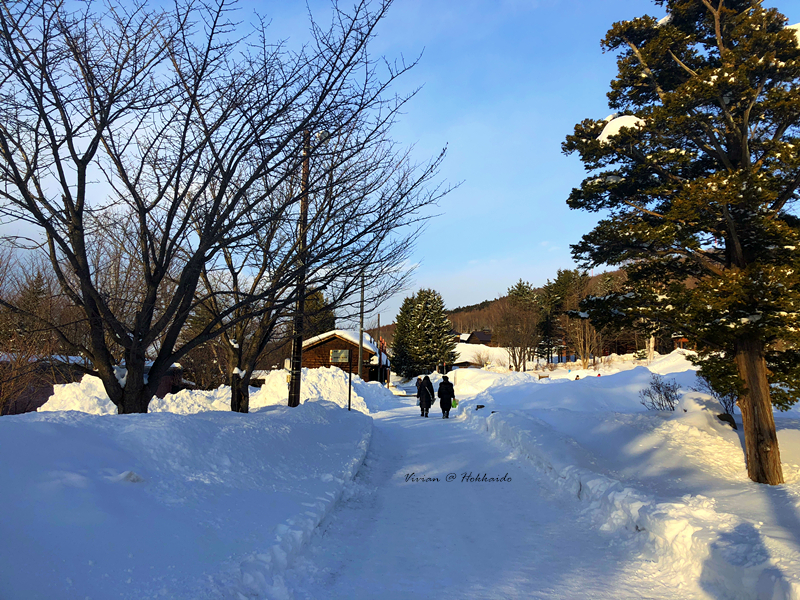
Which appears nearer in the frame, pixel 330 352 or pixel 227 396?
pixel 227 396

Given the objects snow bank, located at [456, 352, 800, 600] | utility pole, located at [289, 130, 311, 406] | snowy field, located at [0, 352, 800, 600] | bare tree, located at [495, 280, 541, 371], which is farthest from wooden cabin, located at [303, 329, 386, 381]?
snowy field, located at [0, 352, 800, 600]

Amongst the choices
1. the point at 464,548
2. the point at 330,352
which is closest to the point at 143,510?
the point at 464,548

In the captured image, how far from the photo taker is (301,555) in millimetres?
4742

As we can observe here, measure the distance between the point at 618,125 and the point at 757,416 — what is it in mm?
6456

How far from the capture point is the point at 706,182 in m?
8.81

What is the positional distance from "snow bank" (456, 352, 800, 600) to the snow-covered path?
31 cm

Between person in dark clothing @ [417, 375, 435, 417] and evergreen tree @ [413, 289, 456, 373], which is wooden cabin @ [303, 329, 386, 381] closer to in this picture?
evergreen tree @ [413, 289, 456, 373]

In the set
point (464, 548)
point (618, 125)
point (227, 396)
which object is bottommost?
point (464, 548)

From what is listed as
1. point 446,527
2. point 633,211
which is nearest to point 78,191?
point 446,527

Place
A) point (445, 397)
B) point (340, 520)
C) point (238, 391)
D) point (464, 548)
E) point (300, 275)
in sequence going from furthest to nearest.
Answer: point (445, 397)
point (238, 391)
point (300, 275)
point (340, 520)
point (464, 548)

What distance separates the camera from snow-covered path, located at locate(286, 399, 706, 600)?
14.2ft

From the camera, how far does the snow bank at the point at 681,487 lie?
14.4 ft

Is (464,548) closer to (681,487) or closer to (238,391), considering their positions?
(681,487)

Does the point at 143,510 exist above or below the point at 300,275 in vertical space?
below
